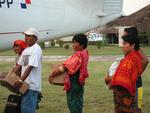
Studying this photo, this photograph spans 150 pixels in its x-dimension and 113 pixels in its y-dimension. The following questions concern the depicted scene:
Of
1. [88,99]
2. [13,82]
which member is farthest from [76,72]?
[88,99]

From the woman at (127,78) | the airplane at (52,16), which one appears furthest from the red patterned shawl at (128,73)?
the airplane at (52,16)

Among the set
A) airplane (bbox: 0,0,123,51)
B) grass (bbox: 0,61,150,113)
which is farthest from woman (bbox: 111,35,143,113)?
grass (bbox: 0,61,150,113)

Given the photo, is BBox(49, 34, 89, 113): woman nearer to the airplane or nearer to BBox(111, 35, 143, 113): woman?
BBox(111, 35, 143, 113): woman

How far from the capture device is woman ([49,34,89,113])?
710cm

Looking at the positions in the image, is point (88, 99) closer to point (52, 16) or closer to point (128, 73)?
point (52, 16)

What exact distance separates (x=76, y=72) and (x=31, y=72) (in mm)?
683

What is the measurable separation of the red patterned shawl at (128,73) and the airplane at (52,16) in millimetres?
2736

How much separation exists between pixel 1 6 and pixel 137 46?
8.45ft

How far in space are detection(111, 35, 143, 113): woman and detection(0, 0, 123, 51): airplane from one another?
2.67 metres

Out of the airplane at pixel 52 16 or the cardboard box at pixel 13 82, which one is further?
the airplane at pixel 52 16

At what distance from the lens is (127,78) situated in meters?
6.02

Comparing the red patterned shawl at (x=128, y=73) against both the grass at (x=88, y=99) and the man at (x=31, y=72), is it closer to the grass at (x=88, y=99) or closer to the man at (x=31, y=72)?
the man at (x=31, y=72)

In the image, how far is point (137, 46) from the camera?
6504 mm

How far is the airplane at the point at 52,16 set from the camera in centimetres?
830
